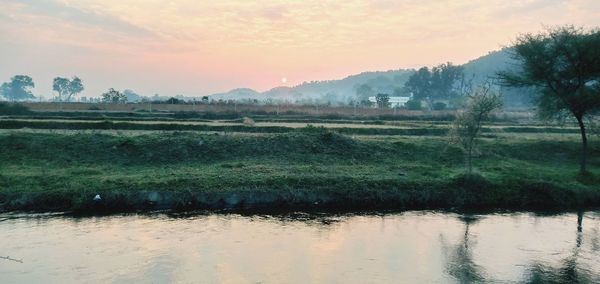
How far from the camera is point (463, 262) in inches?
937

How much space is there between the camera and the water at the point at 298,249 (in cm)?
2136

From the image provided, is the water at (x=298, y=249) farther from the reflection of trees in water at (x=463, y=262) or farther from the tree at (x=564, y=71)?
the tree at (x=564, y=71)

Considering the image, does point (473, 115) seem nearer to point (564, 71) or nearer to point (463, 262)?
point (564, 71)

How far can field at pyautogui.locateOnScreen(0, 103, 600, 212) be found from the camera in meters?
33.8

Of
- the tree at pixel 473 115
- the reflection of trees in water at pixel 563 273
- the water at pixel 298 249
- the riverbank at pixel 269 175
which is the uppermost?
the tree at pixel 473 115

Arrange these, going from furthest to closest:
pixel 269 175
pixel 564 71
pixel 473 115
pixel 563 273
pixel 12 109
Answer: pixel 12 109
pixel 564 71
pixel 473 115
pixel 269 175
pixel 563 273

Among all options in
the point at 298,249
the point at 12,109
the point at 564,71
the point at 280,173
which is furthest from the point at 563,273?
the point at 12,109

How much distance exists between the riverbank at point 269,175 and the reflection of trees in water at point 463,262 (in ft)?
29.1

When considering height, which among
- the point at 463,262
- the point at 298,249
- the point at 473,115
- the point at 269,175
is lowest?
the point at 463,262

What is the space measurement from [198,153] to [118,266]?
74.7 ft

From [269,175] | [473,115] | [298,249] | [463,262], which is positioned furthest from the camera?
[473,115]

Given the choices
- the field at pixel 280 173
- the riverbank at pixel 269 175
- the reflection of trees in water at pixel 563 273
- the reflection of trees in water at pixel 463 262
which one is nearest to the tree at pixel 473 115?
the riverbank at pixel 269 175

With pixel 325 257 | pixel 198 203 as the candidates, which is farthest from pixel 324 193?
pixel 325 257

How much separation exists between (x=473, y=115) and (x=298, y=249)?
72.7 feet
